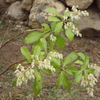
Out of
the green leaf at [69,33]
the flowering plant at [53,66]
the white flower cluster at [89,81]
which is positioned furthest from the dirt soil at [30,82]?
the white flower cluster at [89,81]

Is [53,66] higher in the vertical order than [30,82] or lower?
higher

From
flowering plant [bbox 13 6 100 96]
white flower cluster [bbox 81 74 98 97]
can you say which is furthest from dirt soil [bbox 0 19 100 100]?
white flower cluster [bbox 81 74 98 97]

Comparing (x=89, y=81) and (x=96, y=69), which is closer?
(x=89, y=81)

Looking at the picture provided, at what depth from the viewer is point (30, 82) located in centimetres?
298

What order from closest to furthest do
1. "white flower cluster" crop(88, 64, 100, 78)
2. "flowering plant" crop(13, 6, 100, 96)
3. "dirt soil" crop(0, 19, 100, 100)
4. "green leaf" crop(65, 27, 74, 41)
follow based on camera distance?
"flowering plant" crop(13, 6, 100, 96) → "white flower cluster" crop(88, 64, 100, 78) → "green leaf" crop(65, 27, 74, 41) → "dirt soil" crop(0, 19, 100, 100)

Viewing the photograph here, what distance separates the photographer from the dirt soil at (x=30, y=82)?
2.62 metres

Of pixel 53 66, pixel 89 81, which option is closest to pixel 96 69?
pixel 89 81

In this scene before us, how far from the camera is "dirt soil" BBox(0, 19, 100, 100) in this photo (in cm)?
262

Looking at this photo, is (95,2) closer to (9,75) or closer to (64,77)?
(9,75)

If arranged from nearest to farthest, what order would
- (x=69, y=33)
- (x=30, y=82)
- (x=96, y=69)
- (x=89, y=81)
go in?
(x=89, y=81)
(x=96, y=69)
(x=69, y=33)
(x=30, y=82)

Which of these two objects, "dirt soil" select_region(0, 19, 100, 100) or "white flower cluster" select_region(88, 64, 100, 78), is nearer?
"white flower cluster" select_region(88, 64, 100, 78)

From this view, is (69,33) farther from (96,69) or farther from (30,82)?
(30,82)

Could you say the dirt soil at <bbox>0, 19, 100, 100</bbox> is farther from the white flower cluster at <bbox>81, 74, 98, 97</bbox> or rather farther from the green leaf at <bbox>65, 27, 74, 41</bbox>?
the white flower cluster at <bbox>81, 74, 98, 97</bbox>

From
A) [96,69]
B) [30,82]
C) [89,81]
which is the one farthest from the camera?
[30,82]
